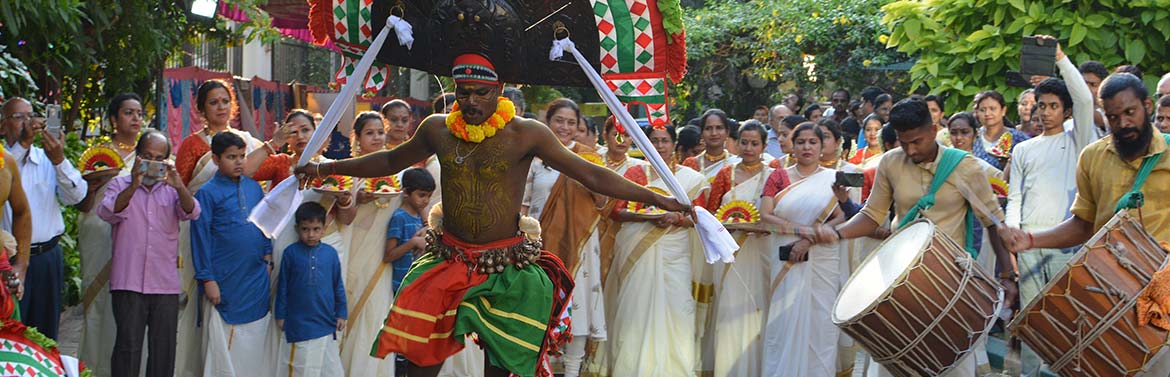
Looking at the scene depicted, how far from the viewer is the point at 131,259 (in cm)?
848

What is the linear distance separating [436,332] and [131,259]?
7.97ft

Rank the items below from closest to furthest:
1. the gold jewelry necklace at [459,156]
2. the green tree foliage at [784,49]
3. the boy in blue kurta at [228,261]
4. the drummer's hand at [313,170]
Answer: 1. the gold jewelry necklace at [459,156]
2. the drummer's hand at [313,170]
3. the boy in blue kurta at [228,261]
4. the green tree foliage at [784,49]

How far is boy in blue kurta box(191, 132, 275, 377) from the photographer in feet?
28.7

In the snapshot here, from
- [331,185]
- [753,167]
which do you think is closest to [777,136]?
[753,167]

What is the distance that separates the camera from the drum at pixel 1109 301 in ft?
20.9

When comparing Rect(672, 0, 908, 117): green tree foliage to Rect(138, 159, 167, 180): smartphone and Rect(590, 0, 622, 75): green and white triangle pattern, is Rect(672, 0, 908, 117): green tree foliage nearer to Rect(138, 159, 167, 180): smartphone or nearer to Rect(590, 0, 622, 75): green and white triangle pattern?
Rect(590, 0, 622, 75): green and white triangle pattern

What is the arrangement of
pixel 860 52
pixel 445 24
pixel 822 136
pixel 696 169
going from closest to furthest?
1. pixel 445 24
2. pixel 822 136
3. pixel 696 169
4. pixel 860 52

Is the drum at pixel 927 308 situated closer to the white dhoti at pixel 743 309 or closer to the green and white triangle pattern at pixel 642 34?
the green and white triangle pattern at pixel 642 34

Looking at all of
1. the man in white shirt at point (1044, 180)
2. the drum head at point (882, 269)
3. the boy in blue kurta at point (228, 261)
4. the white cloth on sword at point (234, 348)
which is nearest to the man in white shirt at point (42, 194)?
the boy in blue kurta at point (228, 261)

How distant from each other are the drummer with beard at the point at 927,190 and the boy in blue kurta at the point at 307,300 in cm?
324

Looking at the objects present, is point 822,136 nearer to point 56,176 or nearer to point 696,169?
point 696,169

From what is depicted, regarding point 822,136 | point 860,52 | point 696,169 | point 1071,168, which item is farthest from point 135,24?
point 860,52

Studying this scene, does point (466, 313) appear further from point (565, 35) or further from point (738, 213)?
point (738, 213)

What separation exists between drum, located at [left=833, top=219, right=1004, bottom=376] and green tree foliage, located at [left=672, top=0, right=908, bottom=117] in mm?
12853
